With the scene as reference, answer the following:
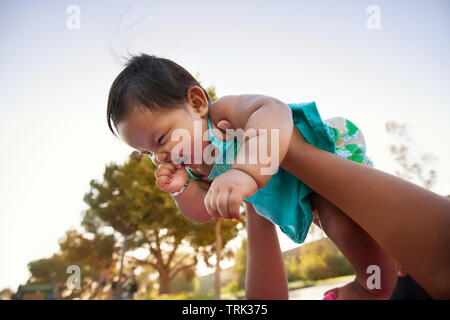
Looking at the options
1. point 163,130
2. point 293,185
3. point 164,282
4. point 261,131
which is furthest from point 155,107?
point 164,282

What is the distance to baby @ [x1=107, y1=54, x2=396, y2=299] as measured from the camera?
1.12m

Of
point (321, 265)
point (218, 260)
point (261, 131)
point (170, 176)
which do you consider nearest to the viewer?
point (261, 131)

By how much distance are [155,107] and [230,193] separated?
0.70 m

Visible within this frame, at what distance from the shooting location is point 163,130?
123 cm

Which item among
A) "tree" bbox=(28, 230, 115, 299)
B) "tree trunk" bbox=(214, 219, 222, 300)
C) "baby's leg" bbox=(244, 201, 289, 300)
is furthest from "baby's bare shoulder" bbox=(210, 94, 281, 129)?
"tree" bbox=(28, 230, 115, 299)

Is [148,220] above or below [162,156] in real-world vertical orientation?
below

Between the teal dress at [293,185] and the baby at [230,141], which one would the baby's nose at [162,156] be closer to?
the baby at [230,141]

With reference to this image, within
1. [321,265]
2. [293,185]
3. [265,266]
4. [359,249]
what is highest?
[293,185]

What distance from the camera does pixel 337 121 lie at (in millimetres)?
1496

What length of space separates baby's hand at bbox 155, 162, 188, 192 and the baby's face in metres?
0.05

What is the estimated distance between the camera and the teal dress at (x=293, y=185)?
113 centimetres

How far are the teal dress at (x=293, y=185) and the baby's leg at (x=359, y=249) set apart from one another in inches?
3.8

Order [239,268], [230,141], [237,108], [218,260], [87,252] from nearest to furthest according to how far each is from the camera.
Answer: [237,108] < [230,141] < [218,260] < [239,268] < [87,252]

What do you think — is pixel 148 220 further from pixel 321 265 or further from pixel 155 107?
pixel 155 107
